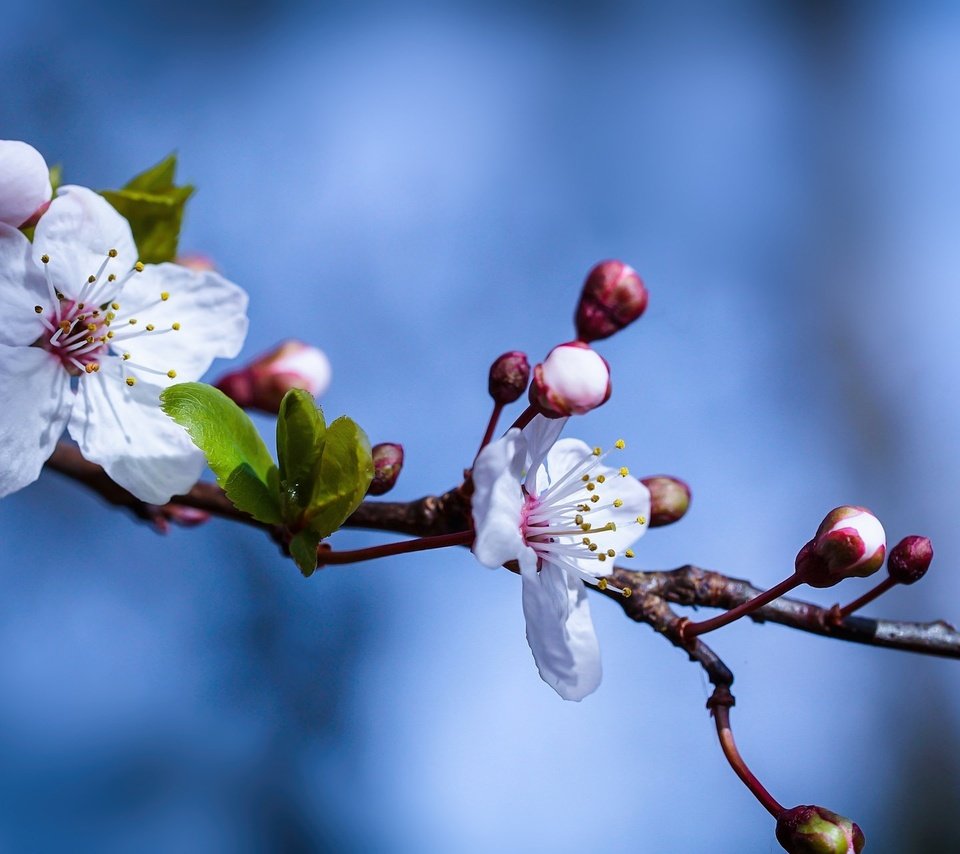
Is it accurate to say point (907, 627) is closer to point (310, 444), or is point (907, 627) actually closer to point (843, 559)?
point (843, 559)

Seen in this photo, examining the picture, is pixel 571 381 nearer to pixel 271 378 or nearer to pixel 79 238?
pixel 79 238

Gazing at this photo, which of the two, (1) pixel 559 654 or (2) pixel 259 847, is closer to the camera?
(1) pixel 559 654

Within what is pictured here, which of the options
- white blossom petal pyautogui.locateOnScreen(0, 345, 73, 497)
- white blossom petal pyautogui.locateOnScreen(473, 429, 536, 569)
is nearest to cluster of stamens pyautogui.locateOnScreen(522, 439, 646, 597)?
white blossom petal pyautogui.locateOnScreen(473, 429, 536, 569)

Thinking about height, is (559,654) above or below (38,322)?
below

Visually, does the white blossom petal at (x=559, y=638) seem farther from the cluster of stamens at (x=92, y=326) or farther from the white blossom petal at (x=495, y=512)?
the cluster of stamens at (x=92, y=326)

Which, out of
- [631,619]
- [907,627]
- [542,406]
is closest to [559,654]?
[631,619]

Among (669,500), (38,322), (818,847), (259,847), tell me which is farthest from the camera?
(259,847)
